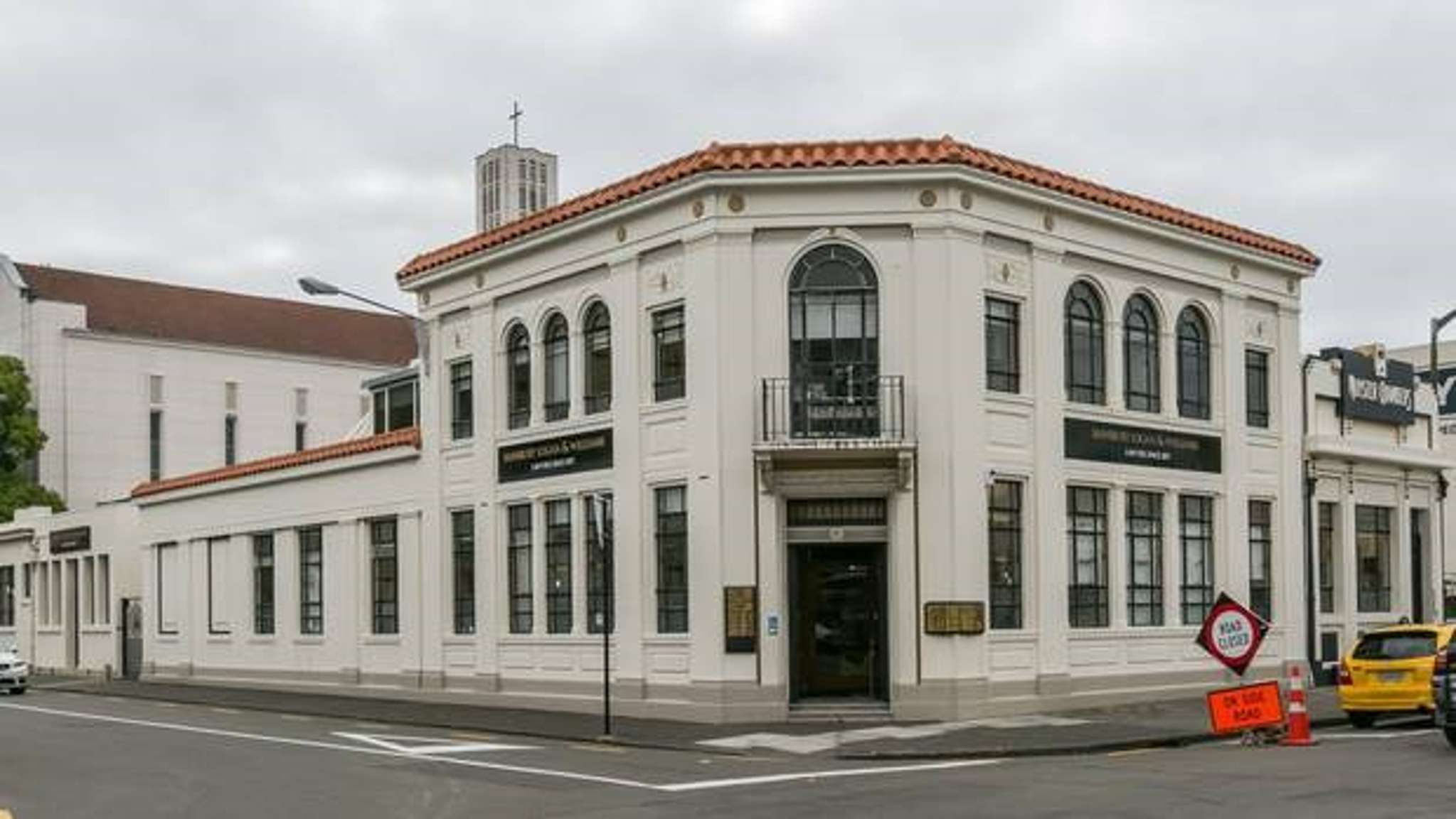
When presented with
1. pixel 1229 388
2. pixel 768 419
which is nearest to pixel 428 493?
pixel 768 419

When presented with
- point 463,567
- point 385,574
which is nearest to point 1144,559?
point 463,567

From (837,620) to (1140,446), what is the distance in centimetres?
584

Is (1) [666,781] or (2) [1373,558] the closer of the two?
(1) [666,781]

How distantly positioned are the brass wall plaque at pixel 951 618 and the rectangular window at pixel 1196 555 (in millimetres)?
5364

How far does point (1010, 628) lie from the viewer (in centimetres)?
2522

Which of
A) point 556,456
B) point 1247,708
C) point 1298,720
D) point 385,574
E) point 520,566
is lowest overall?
point 1298,720

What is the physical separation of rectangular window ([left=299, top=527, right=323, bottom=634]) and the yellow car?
19.5m

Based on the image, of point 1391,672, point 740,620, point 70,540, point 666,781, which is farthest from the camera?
point 70,540

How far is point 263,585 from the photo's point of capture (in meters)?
37.1

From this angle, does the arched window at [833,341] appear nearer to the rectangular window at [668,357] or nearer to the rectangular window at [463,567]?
the rectangular window at [668,357]

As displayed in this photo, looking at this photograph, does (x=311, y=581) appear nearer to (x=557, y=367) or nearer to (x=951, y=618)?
(x=557, y=367)

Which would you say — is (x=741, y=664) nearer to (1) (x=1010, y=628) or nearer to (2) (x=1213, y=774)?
(1) (x=1010, y=628)

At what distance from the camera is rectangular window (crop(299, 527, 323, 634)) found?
3488 centimetres

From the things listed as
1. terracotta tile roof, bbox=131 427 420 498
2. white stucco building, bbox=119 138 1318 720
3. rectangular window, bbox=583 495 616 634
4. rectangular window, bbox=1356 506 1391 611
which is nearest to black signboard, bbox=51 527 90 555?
terracotta tile roof, bbox=131 427 420 498
